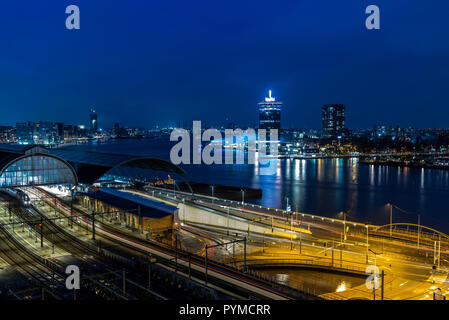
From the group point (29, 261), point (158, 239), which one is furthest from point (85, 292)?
point (158, 239)

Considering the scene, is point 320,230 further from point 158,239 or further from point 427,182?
point 427,182

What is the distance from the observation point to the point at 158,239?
11.5m

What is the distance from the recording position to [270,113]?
112688 millimetres

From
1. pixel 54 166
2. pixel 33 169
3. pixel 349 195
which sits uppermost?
pixel 54 166

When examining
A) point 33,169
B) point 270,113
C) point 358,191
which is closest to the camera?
point 33,169

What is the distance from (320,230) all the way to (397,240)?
2.65 meters

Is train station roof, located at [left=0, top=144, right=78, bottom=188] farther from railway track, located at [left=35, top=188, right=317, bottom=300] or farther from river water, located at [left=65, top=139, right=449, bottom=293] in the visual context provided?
river water, located at [left=65, top=139, right=449, bottom=293]

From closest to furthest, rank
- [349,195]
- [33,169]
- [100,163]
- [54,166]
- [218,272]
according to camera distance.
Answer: [218,272], [33,169], [54,166], [100,163], [349,195]

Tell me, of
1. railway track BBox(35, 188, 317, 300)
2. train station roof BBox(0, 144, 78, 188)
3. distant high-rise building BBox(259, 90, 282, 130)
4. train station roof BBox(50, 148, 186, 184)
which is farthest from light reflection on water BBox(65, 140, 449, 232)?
distant high-rise building BBox(259, 90, 282, 130)

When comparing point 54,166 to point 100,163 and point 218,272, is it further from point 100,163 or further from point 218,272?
point 218,272

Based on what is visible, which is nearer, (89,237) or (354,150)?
(89,237)

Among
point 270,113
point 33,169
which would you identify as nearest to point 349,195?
point 33,169

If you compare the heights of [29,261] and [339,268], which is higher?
[29,261]
